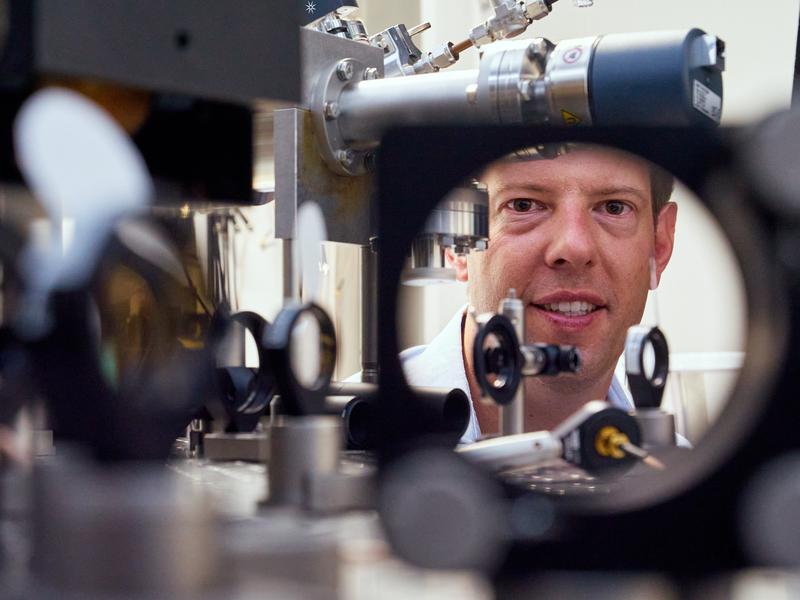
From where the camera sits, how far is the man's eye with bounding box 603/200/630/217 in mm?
1462

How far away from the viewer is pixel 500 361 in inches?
21.9

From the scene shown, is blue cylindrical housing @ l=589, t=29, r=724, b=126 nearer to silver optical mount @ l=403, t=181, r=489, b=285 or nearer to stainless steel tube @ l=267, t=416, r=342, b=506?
silver optical mount @ l=403, t=181, r=489, b=285

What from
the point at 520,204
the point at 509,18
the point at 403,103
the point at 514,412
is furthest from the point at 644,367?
the point at 520,204

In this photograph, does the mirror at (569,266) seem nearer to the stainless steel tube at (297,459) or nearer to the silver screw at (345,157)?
the silver screw at (345,157)

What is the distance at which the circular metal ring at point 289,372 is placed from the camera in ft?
1.53

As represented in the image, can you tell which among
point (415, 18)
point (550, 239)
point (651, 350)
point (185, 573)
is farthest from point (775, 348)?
point (415, 18)

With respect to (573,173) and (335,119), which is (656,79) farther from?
(573,173)

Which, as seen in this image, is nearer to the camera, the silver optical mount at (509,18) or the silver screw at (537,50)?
the silver screw at (537,50)

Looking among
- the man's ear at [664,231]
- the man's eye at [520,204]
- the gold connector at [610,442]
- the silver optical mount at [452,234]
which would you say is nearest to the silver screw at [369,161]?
the silver optical mount at [452,234]

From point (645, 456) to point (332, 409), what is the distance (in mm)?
180

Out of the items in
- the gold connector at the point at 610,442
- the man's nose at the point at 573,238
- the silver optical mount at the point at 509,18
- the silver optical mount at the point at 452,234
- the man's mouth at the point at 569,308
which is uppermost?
the silver optical mount at the point at 509,18

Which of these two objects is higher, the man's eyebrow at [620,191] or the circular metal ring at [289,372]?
the man's eyebrow at [620,191]

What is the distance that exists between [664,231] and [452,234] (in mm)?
1109

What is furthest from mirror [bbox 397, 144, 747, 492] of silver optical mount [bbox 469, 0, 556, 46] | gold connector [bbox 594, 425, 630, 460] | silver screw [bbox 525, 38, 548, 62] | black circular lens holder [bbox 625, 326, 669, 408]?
gold connector [bbox 594, 425, 630, 460]
